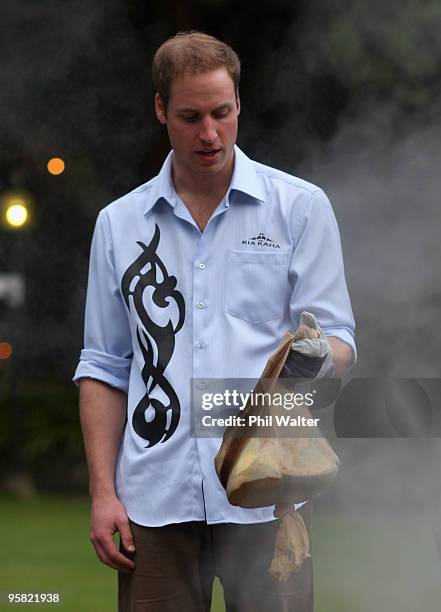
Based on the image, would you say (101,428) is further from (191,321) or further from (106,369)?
(191,321)

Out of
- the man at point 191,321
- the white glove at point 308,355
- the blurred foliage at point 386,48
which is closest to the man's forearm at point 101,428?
the man at point 191,321

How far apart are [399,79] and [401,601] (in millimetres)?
880

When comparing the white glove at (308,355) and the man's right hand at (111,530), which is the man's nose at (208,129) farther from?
the man's right hand at (111,530)

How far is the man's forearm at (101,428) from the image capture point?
1622 millimetres

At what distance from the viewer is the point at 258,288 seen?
157cm

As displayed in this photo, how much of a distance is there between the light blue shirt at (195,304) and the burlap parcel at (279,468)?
0.20ft

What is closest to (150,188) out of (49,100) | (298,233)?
(298,233)

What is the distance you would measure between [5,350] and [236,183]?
598 millimetres

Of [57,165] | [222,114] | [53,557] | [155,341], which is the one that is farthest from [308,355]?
[53,557]

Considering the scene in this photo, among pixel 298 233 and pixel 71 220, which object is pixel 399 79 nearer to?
pixel 298 233

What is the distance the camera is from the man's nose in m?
1.54

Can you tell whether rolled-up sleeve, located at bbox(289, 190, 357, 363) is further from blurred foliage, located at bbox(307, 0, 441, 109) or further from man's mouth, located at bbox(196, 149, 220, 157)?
blurred foliage, located at bbox(307, 0, 441, 109)

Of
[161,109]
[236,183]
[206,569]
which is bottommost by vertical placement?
[206,569]

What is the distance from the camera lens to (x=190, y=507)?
5.18 feet
